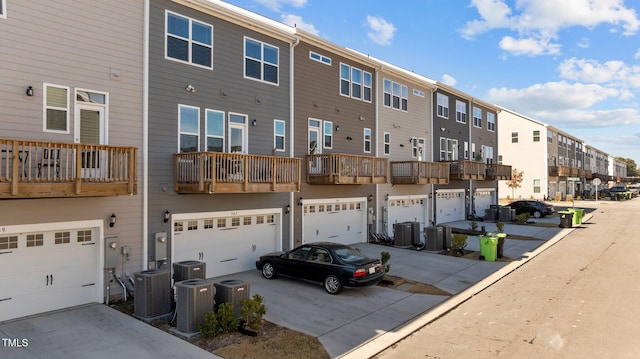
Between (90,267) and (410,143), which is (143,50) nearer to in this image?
(90,267)

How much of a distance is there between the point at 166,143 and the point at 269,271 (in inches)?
213

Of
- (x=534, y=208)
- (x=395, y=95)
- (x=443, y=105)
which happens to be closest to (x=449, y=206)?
(x=443, y=105)

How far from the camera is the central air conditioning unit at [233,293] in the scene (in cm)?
952

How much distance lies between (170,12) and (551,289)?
583 inches

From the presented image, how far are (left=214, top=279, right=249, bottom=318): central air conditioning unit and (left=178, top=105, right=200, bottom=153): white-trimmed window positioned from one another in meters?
5.57

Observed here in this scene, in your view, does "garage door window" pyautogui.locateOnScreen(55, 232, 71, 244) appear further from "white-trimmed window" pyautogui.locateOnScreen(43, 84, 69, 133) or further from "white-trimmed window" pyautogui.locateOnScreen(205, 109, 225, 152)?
"white-trimmed window" pyautogui.locateOnScreen(205, 109, 225, 152)

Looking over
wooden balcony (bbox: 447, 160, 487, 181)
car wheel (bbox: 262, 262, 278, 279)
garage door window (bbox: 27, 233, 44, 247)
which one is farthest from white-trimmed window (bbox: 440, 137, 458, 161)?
garage door window (bbox: 27, 233, 44, 247)

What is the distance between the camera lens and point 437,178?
24953 millimetres

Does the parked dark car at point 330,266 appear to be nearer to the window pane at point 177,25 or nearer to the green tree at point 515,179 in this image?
the window pane at point 177,25

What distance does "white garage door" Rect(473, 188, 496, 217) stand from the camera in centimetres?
3344

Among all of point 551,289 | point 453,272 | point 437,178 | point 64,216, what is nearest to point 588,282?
point 551,289

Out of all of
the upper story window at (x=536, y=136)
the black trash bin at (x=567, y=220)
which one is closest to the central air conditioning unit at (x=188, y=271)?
the black trash bin at (x=567, y=220)

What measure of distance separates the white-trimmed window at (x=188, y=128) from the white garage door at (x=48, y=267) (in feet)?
12.1

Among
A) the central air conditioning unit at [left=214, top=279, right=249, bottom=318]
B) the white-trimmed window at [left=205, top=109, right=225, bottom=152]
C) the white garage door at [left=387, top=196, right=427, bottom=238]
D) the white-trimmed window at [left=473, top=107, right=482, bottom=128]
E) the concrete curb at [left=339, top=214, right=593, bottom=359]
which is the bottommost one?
the concrete curb at [left=339, top=214, right=593, bottom=359]
